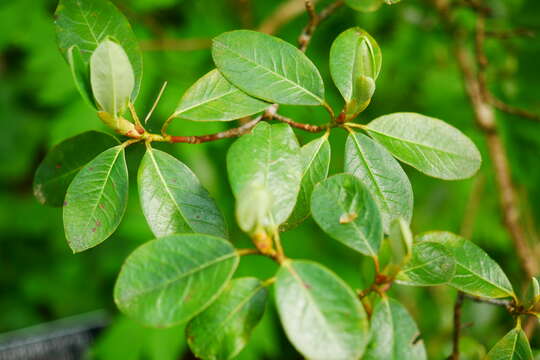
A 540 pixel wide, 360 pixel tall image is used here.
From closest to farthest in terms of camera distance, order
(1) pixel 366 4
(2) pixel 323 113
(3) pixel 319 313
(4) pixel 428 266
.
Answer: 1. (3) pixel 319 313
2. (4) pixel 428 266
3. (1) pixel 366 4
4. (2) pixel 323 113

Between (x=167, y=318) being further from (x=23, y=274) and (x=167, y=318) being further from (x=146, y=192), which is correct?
(x=23, y=274)

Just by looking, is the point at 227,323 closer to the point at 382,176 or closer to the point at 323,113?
the point at 382,176

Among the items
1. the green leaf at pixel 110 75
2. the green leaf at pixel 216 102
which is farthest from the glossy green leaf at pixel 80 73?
the green leaf at pixel 216 102

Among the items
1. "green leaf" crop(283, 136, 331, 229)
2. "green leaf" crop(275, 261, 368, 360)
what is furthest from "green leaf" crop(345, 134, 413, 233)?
"green leaf" crop(275, 261, 368, 360)

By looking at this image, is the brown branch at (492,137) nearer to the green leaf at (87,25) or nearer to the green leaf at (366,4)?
the green leaf at (366,4)

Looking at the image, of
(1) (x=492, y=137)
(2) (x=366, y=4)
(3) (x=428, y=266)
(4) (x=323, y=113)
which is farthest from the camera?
(4) (x=323, y=113)

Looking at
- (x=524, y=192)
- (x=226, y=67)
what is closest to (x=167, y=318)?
(x=226, y=67)

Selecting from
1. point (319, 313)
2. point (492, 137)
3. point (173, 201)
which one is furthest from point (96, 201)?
point (492, 137)
